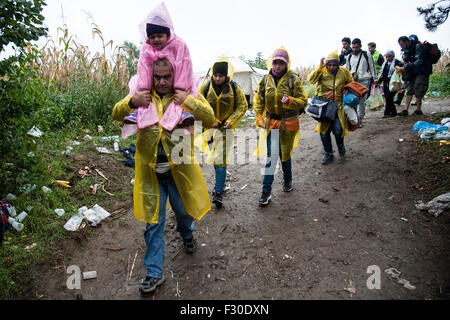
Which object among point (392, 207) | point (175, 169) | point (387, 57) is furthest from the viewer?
point (387, 57)

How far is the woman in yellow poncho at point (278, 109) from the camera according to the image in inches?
153

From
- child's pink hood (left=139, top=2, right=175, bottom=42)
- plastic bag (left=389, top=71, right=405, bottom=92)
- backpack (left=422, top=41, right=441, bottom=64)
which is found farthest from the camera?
plastic bag (left=389, top=71, right=405, bottom=92)

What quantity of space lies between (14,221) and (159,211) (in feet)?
6.32

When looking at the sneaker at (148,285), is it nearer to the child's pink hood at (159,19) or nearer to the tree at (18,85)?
the tree at (18,85)

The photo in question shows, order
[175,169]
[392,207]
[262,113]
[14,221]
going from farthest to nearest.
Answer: [262,113]
[392,207]
[14,221]
[175,169]

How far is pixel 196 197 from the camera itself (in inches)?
104

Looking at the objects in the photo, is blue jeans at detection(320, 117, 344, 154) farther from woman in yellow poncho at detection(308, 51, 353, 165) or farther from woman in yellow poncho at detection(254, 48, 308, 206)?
woman in yellow poncho at detection(254, 48, 308, 206)

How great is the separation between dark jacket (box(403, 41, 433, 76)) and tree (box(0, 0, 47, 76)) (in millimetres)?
7366

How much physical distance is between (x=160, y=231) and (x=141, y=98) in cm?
124

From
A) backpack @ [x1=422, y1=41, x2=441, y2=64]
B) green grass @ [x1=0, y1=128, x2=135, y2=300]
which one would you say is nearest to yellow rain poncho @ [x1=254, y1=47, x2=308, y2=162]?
green grass @ [x1=0, y1=128, x2=135, y2=300]

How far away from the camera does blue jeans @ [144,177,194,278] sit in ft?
8.43
